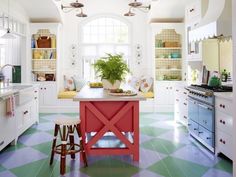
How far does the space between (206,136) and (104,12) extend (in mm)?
5497

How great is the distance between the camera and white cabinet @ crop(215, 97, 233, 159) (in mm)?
3379

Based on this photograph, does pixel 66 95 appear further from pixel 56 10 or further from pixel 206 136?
pixel 206 136

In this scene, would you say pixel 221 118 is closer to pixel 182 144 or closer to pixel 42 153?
pixel 182 144

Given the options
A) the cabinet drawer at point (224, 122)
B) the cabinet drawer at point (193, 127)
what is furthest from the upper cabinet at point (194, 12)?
the cabinet drawer at point (224, 122)

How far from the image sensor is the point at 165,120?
656 centimetres

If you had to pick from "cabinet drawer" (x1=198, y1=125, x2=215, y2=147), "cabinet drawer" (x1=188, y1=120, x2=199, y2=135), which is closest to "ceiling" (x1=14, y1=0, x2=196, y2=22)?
"cabinet drawer" (x1=188, y1=120, x2=199, y2=135)

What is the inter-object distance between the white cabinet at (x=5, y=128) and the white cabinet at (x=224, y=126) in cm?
296

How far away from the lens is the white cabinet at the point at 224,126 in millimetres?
3379

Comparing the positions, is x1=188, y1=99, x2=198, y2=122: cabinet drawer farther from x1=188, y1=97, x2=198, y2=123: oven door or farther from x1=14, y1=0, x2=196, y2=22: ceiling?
x1=14, y1=0, x2=196, y2=22: ceiling

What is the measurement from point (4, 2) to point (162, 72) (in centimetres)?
457

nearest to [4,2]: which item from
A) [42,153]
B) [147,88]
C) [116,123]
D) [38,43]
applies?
[38,43]

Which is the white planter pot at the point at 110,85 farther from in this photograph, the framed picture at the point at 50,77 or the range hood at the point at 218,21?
the framed picture at the point at 50,77

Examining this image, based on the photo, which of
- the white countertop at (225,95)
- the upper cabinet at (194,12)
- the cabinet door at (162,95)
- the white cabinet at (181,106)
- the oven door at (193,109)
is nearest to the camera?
the white countertop at (225,95)

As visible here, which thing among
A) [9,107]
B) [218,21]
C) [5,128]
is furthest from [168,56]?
[5,128]
